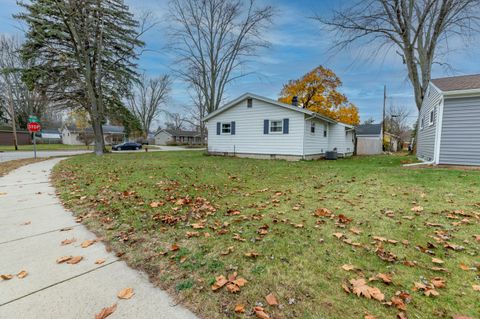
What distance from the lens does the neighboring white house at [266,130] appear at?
13282 millimetres

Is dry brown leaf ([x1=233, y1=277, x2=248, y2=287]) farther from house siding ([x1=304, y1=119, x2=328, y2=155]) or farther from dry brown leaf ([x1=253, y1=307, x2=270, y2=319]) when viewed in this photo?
house siding ([x1=304, y1=119, x2=328, y2=155])

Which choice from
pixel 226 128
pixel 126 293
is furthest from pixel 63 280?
pixel 226 128

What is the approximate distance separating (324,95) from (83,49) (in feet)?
75.1

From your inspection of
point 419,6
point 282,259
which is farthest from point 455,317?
point 419,6

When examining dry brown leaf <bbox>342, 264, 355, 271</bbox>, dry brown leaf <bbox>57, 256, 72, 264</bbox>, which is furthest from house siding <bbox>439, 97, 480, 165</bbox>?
dry brown leaf <bbox>57, 256, 72, 264</bbox>

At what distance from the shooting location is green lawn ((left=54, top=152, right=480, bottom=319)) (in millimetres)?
1867

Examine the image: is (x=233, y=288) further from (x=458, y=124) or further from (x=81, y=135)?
(x=81, y=135)

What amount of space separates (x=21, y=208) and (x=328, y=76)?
27.4m

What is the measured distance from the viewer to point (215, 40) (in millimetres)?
20734

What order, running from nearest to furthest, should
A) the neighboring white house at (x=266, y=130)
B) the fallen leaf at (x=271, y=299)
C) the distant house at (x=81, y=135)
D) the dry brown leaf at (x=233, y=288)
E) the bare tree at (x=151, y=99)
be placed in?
1. the fallen leaf at (x=271, y=299)
2. the dry brown leaf at (x=233, y=288)
3. the neighboring white house at (x=266, y=130)
4. the bare tree at (x=151, y=99)
5. the distant house at (x=81, y=135)

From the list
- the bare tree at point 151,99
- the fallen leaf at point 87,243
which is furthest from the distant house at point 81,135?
the fallen leaf at point 87,243

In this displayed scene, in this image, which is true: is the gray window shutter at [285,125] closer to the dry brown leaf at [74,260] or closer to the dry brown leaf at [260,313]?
the dry brown leaf at [74,260]

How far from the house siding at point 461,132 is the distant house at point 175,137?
5189 centimetres

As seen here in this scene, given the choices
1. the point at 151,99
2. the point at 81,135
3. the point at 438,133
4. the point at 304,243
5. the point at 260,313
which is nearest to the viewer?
the point at 260,313
